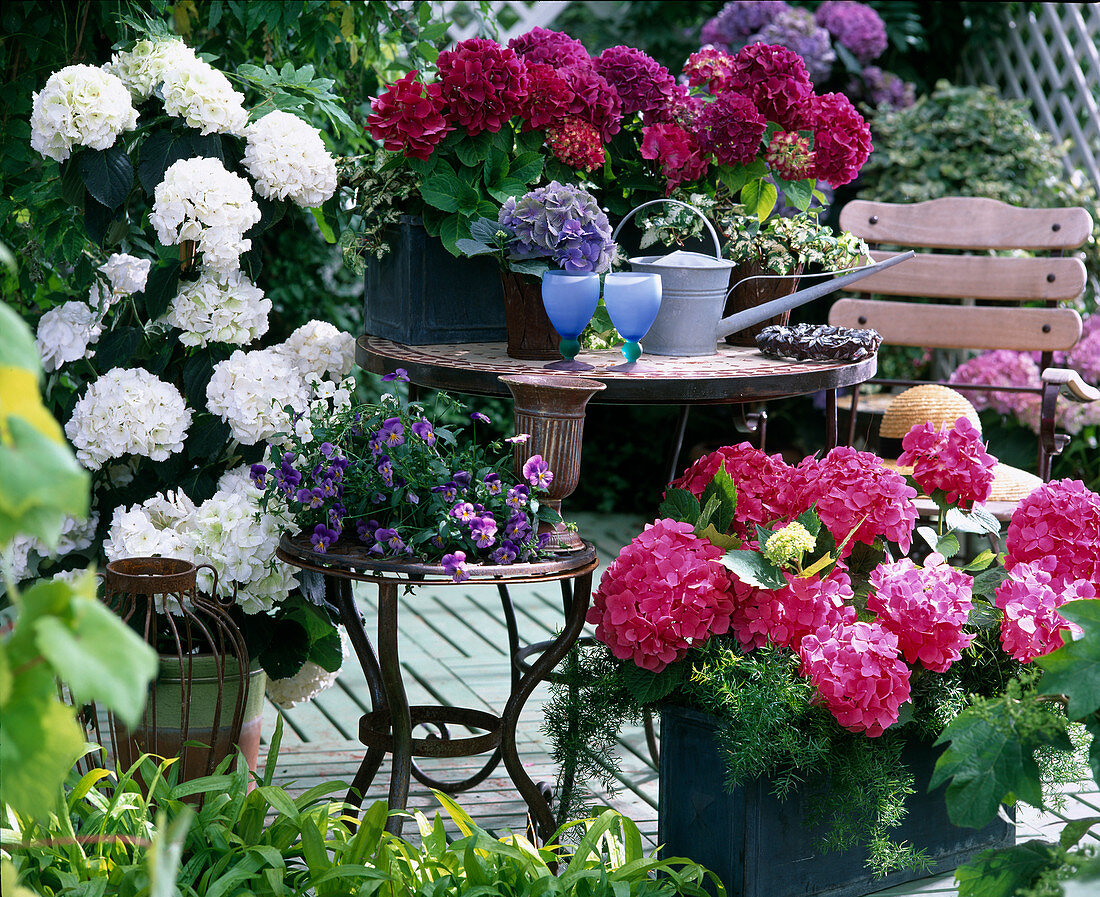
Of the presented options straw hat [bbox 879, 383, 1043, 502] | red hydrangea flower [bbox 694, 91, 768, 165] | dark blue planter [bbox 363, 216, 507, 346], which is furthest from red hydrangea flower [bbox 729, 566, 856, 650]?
straw hat [bbox 879, 383, 1043, 502]

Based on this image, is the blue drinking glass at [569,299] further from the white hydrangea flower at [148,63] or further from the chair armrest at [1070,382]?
the chair armrest at [1070,382]

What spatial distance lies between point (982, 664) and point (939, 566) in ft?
0.55

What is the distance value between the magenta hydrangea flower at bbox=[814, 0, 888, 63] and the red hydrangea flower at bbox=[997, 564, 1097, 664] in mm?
3197

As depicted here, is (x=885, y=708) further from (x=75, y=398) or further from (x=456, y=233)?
(x=75, y=398)

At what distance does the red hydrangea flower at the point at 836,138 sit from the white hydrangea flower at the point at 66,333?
1.38 m

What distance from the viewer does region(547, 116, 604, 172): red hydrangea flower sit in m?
2.07

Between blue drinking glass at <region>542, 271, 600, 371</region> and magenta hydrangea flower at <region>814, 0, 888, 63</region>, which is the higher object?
magenta hydrangea flower at <region>814, 0, 888, 63</region>

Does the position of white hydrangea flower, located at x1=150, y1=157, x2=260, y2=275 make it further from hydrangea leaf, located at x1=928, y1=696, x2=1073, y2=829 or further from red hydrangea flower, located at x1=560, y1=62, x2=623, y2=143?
hydrangea leaf, located at x1=928, y1=696, x2=1073, y2=829

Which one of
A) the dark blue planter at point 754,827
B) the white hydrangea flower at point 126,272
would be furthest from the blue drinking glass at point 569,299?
the white hydrangea flower at point 126,272

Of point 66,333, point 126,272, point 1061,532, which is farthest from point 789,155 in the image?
point 66,333

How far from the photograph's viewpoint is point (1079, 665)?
117cm

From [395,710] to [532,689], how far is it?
0.71ft

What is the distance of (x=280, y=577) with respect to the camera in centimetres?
206

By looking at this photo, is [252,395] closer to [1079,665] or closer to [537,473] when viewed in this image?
[537,473]
